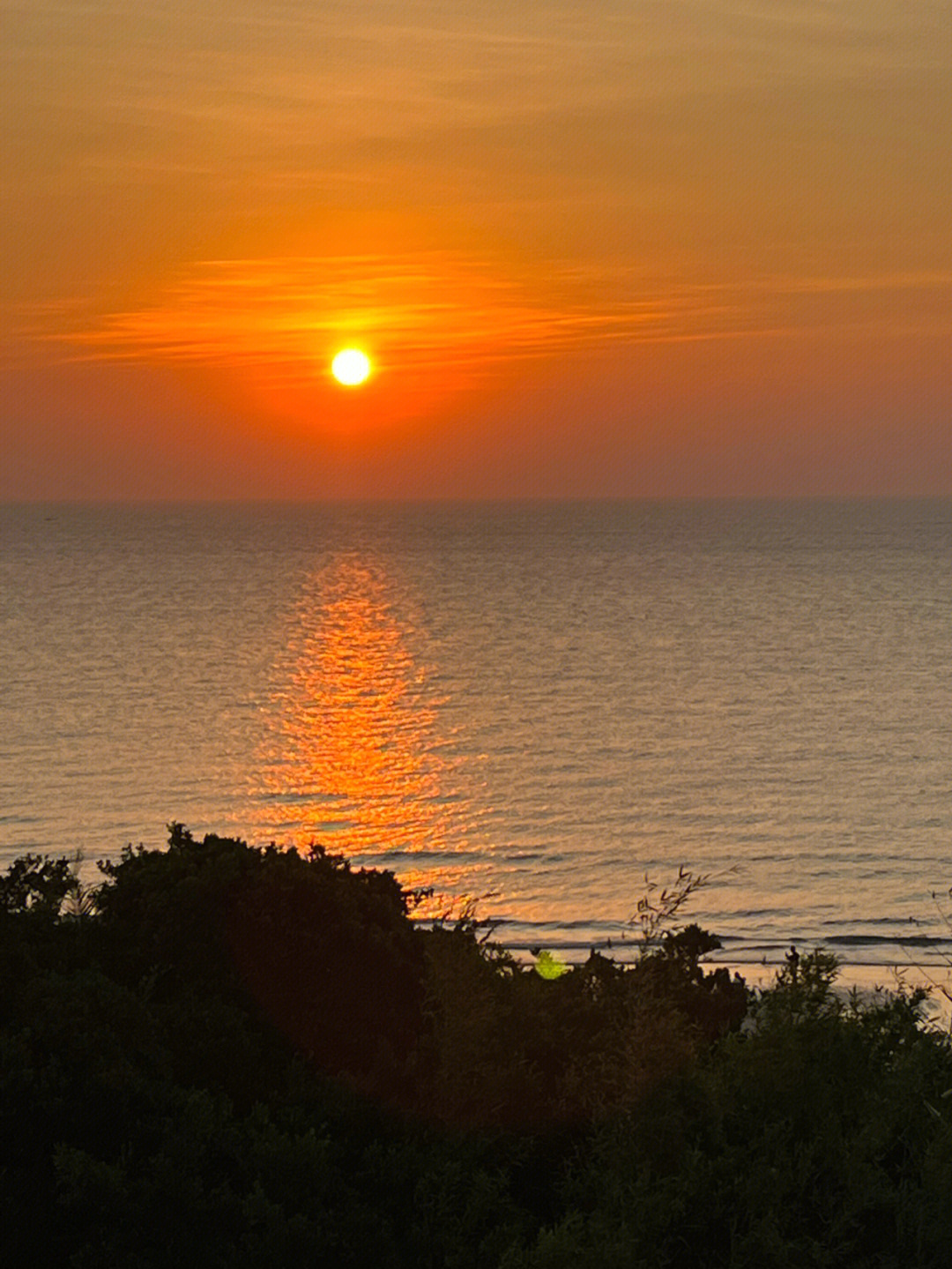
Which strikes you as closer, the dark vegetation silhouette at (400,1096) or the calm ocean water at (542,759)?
the dark vegetation silhouette at (400,1096)

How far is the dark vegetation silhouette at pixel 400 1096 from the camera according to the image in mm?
12992

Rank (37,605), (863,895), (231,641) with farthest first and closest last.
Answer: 1. (37,605)
2. (231,641)
3. (863,895)

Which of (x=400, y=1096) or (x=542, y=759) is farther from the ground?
(x=542, y=759)

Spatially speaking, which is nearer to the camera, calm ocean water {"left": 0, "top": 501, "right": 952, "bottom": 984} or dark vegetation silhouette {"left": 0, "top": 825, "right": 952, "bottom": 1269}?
dark vegetation silhouette {"left": 0, "top": 825, "right": 952, "bottom": 1269}

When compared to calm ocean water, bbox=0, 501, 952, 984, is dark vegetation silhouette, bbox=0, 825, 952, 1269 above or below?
below

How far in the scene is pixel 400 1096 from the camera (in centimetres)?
1566

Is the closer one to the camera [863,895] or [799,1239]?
[799,1239]

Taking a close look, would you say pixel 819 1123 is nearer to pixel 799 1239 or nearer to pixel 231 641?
pixel 799 1239

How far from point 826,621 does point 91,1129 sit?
126 meters

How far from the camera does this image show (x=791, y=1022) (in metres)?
16.3

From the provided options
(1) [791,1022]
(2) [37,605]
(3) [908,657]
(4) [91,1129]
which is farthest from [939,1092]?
(2) [37,605]

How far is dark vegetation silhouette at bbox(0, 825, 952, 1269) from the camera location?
1299 cm

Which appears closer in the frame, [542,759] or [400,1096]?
[400,1096]

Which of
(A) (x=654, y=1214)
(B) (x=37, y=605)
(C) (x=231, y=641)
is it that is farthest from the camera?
(B) (x=37, y=605)
